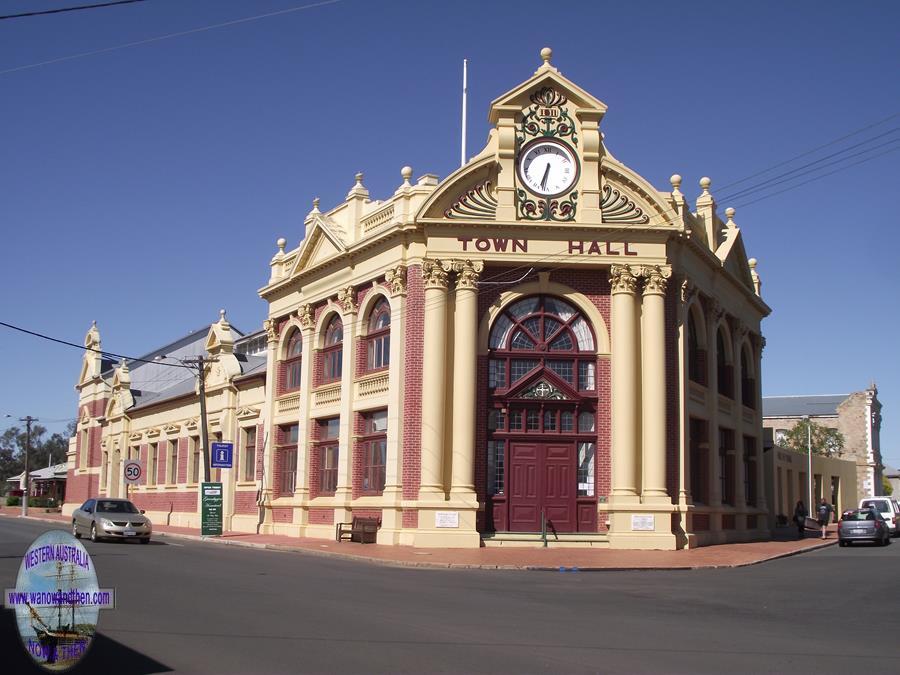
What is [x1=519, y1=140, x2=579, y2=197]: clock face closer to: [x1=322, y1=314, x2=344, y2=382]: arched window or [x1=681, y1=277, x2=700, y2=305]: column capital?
[x1=681, y1=277, x2=700, y2=305]: column capital

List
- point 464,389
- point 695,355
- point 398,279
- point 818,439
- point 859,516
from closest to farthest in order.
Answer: point 464,389
point 398,279
point 695,355
point 859,516
point 818,439

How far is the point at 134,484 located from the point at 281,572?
3722cm

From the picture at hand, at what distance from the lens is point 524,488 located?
29.7 m

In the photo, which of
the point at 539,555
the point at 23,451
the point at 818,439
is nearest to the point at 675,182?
the point at 539,555

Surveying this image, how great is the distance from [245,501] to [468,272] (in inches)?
653

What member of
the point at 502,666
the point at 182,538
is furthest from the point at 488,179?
the point at 502,666

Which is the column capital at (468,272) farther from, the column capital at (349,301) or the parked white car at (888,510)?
the parked white car at (888,510)

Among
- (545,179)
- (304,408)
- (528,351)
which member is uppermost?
(545,179)

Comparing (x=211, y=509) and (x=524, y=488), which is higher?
(x=524, y=488)

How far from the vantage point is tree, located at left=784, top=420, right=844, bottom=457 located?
86.6 m

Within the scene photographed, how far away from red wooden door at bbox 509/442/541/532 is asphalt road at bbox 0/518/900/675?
7.89 meters

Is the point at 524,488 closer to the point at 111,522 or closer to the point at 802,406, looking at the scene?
the point at 111,522

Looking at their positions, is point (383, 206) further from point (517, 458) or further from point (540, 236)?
point (517, 458)

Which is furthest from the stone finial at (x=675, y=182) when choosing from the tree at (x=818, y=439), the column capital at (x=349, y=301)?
the tree at (x=818, y=439)
